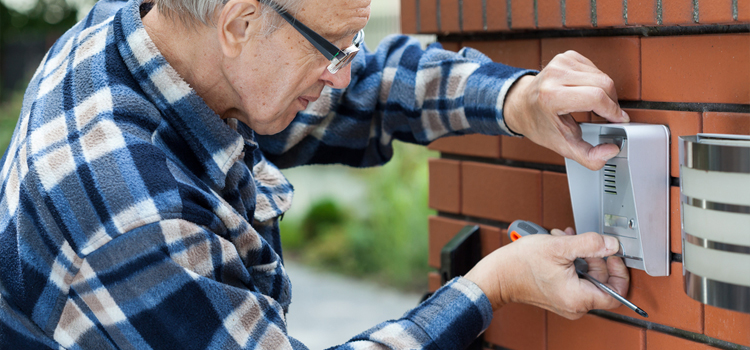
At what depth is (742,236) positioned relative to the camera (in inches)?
36.0

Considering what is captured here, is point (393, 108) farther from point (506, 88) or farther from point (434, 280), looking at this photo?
point (434, 280)

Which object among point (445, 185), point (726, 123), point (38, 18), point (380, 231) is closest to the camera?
point (726, 123)

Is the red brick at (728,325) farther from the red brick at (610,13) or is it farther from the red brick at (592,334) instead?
the red brick at (610,13)

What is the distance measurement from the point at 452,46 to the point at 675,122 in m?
0.66

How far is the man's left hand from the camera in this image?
1.14m

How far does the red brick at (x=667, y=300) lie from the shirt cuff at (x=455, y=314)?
30cm

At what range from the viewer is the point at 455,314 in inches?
48.9

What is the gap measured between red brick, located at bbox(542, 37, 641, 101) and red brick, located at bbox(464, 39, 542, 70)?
109 millimetres

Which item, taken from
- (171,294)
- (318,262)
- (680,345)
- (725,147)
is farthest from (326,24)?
(318,262)

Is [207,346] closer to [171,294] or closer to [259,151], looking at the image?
[171,294]

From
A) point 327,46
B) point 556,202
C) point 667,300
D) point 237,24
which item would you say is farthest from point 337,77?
point 667,300

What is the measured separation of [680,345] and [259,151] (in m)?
1.04

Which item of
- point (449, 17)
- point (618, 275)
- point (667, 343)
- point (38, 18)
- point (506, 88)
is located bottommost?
point (667, 343)

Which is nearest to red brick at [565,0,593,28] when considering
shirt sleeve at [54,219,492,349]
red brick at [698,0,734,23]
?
red brick at [698,0,734,23]
